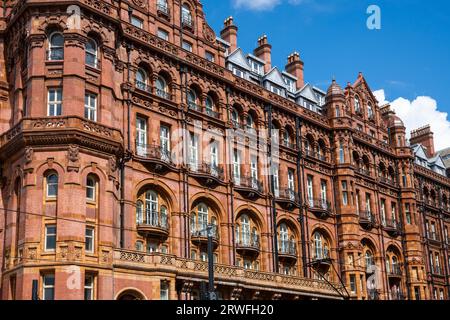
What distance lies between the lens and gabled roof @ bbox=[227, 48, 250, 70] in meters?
56.6

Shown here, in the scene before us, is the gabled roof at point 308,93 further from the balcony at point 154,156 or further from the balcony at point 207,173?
the balcony at point 154,156

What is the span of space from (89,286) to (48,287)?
7.48ft

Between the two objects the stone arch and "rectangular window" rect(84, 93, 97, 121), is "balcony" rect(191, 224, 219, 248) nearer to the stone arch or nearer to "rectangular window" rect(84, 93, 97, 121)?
the stone arch

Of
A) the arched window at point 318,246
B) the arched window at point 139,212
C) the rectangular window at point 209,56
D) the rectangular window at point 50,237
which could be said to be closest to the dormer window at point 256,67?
the rectangular window at point 209,56

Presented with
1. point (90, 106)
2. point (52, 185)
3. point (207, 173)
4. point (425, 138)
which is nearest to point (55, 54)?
point (90, 106)

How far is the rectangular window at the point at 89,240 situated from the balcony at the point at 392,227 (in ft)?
119

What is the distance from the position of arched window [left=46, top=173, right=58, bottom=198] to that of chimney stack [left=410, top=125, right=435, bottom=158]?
205ft

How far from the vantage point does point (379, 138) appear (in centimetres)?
6925

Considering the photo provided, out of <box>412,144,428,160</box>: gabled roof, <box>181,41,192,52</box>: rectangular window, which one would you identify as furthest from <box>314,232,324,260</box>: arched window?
<box>412,144,428,160</box>: gabled roof

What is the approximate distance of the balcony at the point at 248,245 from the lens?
160 ft
